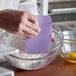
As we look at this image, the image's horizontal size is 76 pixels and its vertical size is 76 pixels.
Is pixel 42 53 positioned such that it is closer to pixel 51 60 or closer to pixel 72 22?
pixel 51 60

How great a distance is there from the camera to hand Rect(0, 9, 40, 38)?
699mm

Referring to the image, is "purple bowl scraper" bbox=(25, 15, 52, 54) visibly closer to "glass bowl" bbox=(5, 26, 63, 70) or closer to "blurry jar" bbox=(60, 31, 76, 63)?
"glass bowl" bbox=(5, 26, 63, 70)

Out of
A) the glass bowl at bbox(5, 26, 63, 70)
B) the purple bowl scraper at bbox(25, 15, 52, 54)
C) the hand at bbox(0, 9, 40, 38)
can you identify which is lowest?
the glass bowl at bbox(5, 26, 63, 70)

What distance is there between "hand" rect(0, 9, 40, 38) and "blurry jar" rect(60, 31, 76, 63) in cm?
24

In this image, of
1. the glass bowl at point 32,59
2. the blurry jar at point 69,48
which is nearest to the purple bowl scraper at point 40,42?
the glass bowl at point 32,59

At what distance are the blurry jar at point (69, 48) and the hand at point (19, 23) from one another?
0.77 ft

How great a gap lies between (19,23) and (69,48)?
32 cm

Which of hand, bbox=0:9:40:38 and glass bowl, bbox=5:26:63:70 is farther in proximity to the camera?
glass bowl, bbox=5:26:63:70

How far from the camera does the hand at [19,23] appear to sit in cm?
70

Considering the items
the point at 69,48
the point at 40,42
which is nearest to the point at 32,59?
Answer: the point at 40,42

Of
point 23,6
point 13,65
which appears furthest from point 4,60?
point 23,6

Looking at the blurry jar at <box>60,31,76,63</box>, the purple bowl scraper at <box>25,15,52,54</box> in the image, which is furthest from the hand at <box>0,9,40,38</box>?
the blurry jar at <box>60,31,76,63</box>

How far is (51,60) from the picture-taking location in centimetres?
86

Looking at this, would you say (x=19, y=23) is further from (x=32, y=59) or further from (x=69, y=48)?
(x=69, y=48)
